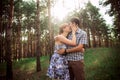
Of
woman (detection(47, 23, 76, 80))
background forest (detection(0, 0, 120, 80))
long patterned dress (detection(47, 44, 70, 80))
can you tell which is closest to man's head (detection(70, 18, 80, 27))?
woman (detection(47, 23, 76, 80))

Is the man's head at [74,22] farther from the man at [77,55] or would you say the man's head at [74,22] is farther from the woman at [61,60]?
the woman at [61,60]

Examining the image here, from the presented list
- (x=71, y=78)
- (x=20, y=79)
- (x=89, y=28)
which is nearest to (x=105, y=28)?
(x=89, y=28)

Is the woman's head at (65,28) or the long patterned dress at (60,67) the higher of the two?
the woman's head at (65,28)

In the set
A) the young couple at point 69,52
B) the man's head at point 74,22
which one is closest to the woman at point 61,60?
the young couple at point 69,52

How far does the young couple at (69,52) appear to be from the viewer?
5121 millimetres

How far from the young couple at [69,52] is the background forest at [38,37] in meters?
5.62

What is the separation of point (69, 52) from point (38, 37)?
40.6 feet

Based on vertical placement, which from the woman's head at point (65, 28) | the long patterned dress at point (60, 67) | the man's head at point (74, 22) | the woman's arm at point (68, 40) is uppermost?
the man's head at point (74, 22)

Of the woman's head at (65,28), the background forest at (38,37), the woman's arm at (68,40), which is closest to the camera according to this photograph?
the woman's arm at (68,40)

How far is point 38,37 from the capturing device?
683 inches

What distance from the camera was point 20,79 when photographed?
15.2 meters

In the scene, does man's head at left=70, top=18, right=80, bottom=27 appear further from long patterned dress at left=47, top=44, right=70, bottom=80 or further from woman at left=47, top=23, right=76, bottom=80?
long patterned dress at left=47, top=44, right=70, bottom=80

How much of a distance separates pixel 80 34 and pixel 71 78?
1233 millimetres

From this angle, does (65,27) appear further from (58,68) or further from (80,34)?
(58,68)
